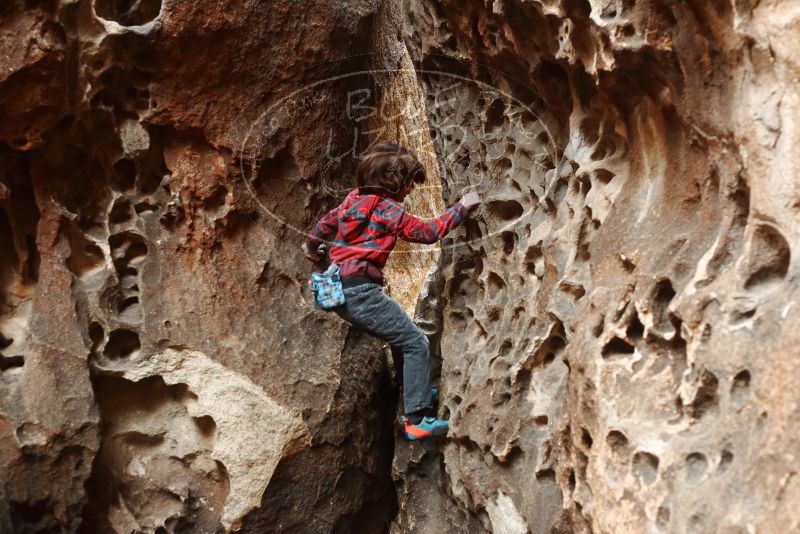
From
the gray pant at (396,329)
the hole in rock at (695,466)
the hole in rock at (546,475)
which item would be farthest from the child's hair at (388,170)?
the hole in rock at (695,466)

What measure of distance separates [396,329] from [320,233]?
17.7 inches

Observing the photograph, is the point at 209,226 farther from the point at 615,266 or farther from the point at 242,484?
the point at 615,266

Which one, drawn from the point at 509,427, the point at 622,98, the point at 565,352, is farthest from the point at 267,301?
the point at 622,98

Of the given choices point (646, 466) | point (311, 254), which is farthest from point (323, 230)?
point (646, 466)

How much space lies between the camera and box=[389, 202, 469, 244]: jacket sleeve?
292cm

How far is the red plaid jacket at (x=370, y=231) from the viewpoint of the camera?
9.71 ft

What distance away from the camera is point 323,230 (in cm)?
320

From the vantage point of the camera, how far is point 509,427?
9.36ft

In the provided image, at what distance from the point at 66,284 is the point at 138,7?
1.04 metres

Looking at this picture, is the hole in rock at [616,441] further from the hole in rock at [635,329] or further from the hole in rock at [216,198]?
the hole in rock at [216,198]

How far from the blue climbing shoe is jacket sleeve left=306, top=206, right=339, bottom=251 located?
2.40 ft

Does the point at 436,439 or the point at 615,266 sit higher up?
the point at 615,266

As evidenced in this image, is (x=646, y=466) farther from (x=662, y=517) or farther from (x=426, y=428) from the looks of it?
(x=426, y=428)

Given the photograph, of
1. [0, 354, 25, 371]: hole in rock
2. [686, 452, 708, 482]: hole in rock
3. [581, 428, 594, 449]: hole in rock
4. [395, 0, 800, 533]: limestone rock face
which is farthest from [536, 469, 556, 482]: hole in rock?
[0, 354, 25, 371]: hole in rock
